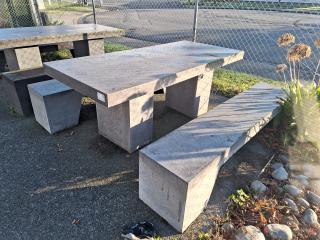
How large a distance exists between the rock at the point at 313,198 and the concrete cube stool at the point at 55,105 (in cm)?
289

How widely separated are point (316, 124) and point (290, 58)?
32.8 inches

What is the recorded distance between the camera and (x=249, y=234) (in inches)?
76.3

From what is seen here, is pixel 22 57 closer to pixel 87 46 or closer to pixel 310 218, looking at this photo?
pixel 87 46

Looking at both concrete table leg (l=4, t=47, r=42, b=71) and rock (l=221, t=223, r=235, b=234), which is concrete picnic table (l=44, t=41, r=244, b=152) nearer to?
rock (l=221, t=223, r=235, b=234)

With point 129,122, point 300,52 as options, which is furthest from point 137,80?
point 300,52

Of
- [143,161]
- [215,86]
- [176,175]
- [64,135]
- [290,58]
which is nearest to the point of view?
[176,175]

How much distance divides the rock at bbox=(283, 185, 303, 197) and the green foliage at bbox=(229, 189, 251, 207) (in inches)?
16.9

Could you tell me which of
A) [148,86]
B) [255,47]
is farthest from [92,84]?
[255,47]

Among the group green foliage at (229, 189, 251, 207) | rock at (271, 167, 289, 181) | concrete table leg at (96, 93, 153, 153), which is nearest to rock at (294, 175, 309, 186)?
rock at (271, 167, 289, 181)

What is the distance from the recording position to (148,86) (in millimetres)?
2322

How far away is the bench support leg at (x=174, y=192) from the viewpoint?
1864 millimetres

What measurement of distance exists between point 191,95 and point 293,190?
5.86 ft

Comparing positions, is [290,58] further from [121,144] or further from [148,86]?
[121,144]

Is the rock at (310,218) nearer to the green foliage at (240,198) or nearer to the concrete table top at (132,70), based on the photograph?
the green foliage at (240,198)
